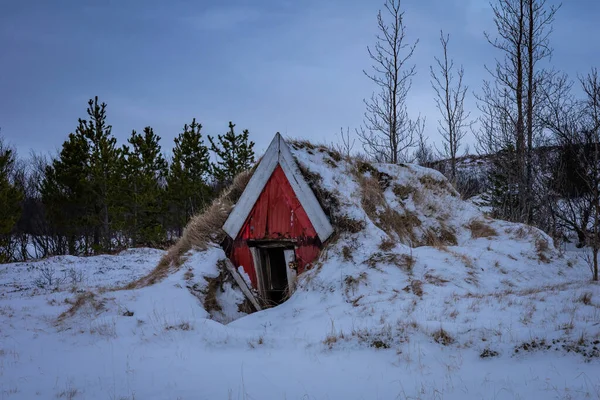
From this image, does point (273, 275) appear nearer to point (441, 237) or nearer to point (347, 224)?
point (347, 224)

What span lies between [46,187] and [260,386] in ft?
83.1

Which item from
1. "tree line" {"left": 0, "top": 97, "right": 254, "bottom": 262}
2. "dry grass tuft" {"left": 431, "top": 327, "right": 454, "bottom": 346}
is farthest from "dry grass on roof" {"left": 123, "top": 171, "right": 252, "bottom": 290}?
"tree line" {"left": 0, "top": 97, "right": 254, "bottom": 262}

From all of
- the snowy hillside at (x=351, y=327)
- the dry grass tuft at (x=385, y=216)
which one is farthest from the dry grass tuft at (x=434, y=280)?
the dry grass tuft at (x=385, y=216)

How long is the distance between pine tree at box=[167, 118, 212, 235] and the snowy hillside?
19.2 meters

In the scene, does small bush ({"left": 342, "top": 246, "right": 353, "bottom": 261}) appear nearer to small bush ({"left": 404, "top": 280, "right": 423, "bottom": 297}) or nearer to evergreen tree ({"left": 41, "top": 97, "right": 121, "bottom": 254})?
small bush ({"left": 404, "top": 280, "right": 423, "bottom": 297})

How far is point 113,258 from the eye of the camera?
53.7 feet

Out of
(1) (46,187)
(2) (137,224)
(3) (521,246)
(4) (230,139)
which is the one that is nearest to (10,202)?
(1) (46,187)

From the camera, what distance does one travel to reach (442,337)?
11.1ft

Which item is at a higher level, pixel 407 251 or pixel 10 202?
pixel 10 202

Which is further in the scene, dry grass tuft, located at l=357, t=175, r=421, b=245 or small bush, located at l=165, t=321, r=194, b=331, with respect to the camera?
dry grass tuft, located at l=357, t=175, r=421, b=245

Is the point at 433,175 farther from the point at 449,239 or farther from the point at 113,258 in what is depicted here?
the point at 113,258

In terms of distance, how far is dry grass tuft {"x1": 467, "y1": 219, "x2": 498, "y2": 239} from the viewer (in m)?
7.05

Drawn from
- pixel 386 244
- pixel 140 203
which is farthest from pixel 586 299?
pixel 140 203

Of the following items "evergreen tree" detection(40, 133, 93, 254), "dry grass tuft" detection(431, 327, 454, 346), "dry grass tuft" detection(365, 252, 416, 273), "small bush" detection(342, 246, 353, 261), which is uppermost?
"evergreen tree" detection(40, 133, 93, 254)
